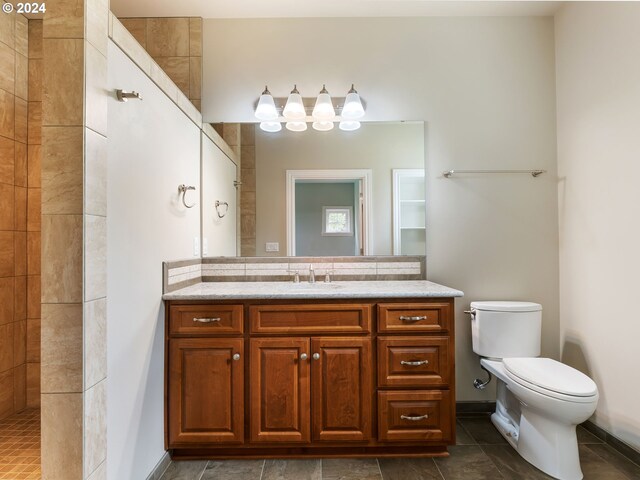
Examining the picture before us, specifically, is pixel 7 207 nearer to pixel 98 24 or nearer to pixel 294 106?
pixel 98 24

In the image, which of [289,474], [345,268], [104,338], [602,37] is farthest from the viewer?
[345,268]

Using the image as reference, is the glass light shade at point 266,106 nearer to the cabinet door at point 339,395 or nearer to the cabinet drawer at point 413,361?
the cabinet door at point 339,395

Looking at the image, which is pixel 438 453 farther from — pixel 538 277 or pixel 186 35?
pixel 186 35

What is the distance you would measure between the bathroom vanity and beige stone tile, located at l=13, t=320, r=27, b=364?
1208 mm

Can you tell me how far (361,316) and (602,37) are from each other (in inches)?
83.1

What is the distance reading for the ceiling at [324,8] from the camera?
83.7 inches

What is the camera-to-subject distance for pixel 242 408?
165 centimetres

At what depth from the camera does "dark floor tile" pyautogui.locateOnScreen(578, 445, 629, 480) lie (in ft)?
5.18

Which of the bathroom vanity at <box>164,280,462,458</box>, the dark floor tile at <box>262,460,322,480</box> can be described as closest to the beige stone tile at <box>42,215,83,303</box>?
the bathroom vanity at <box>164,280,462,458</box>

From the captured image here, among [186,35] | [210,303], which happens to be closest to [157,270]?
[210,303]

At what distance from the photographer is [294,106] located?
7.05 feet

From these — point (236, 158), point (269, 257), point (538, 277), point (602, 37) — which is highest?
point (602, 37)

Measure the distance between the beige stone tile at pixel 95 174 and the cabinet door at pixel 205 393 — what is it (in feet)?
2.69

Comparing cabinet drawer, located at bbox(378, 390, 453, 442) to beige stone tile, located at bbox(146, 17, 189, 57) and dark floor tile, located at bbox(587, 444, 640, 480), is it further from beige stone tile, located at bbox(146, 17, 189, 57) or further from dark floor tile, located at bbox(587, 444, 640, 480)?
beige stone tile, located at bbox(146, 17, 189, 57)
